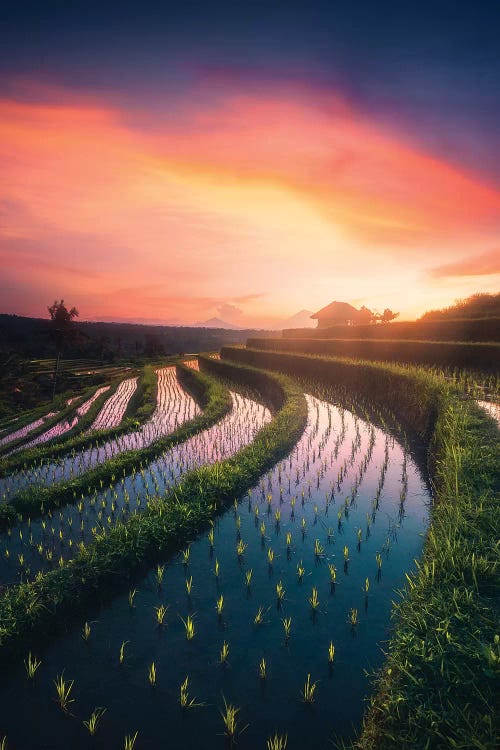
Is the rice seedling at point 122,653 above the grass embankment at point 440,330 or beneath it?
beneath

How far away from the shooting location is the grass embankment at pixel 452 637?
2178mm

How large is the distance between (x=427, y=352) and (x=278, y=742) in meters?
16.0

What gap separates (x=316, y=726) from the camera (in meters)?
2.78

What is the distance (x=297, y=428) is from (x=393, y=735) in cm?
821

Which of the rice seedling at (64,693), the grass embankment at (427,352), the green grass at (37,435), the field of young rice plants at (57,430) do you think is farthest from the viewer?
the grass embankment at (427,352)

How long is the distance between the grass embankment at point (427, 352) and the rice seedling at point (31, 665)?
47.7ft

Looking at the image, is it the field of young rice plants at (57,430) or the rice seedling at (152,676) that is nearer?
the rice seedling at (152,676)

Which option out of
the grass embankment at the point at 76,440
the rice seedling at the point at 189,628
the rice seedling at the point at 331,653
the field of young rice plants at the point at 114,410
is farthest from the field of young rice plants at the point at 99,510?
the field of young rice plants at the point at 114,410

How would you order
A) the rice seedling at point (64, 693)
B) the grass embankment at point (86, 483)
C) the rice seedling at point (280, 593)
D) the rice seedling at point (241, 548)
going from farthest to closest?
the grass embankment at point (86, 483)
the rice seedling at point (241, 548)
the rice seedling at point (280, 593)
the rice seedling at point (64, 693)

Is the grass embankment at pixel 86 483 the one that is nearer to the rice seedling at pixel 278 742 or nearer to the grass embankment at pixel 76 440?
the grass embankment at pixel 76 440

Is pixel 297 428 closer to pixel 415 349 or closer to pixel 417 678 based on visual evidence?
pixel 417 678

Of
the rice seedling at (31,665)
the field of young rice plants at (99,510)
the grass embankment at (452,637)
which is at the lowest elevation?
the field of young rice plants at (99,510)

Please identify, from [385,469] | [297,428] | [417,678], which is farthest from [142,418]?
[417,678]

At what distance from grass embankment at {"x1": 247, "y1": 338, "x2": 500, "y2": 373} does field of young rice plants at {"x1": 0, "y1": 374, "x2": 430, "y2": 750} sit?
30.1 ft
